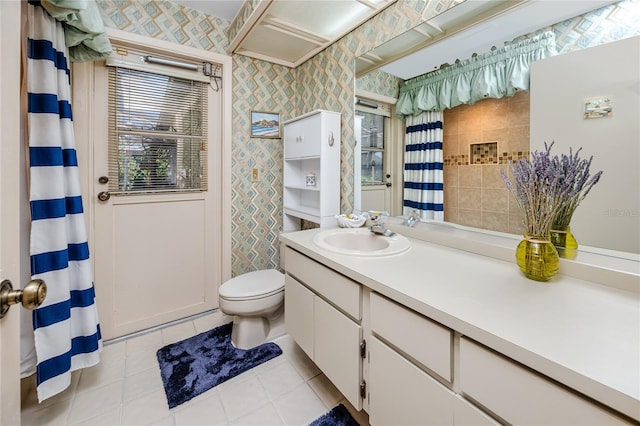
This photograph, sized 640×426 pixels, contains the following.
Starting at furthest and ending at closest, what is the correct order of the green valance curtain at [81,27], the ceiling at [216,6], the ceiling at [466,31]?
the ceiling at [216,6], the green valance curtain at [81,27], the ceiling at [466,31]

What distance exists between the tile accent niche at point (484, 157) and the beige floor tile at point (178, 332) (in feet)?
6.44

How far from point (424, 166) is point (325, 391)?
53.4 inches

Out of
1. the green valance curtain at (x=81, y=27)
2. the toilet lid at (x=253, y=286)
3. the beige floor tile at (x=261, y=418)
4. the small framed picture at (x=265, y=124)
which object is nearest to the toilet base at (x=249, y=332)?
the toilet lid at (x=253, y=286)

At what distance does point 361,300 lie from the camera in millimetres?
1108

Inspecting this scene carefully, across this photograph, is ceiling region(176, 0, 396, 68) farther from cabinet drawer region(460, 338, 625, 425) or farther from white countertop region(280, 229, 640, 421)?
cabinet drawer region(460, 338, 625, 425)

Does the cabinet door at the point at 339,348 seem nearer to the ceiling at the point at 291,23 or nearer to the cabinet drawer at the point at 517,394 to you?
the cabinet drawer at the point at 517,394

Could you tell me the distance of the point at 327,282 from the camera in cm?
129

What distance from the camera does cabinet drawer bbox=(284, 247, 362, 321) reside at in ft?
3.74

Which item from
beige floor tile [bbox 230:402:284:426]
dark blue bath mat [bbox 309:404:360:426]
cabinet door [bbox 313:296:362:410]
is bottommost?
beige floor tile [bbox 230:402:284:426]

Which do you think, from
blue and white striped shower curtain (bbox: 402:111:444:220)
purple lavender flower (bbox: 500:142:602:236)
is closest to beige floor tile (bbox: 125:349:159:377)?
blue and white striped shower curtain (bbox: 402:111:444:220)

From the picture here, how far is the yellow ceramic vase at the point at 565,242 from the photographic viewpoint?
104 centimetres

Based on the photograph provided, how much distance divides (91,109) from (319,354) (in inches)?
82.5

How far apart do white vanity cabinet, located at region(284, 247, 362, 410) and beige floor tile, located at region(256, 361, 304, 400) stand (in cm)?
24

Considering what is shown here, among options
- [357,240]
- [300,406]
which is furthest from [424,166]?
[300,406]
